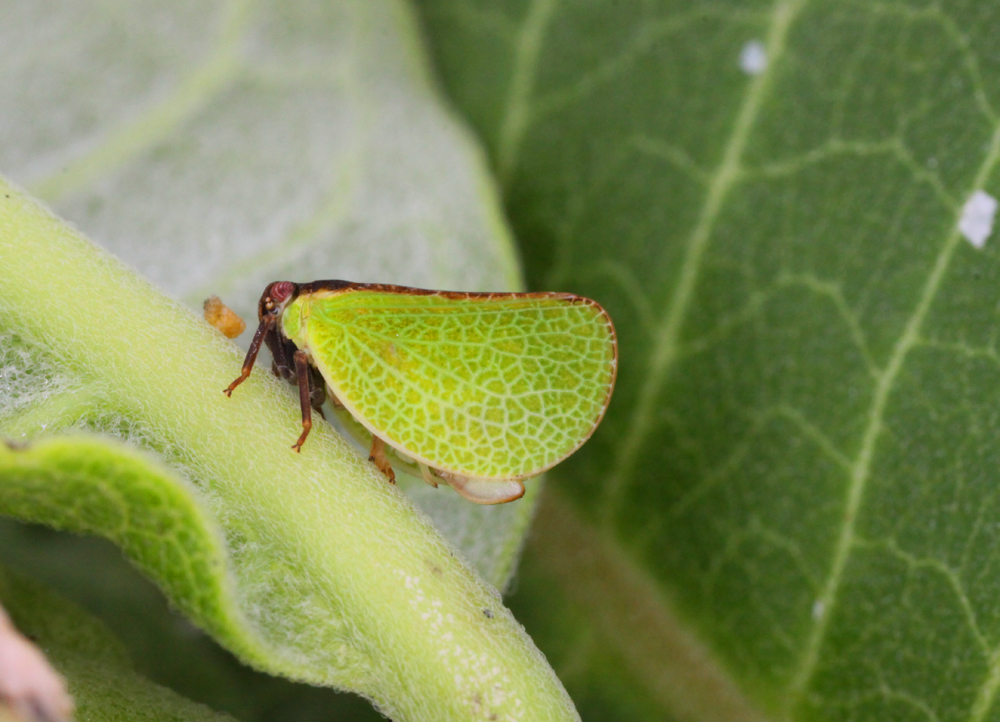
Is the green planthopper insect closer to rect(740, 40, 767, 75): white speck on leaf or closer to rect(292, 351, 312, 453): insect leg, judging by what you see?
rect(292, 351, 312, 453): insect leg

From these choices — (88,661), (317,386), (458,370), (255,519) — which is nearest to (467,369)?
(458,370)

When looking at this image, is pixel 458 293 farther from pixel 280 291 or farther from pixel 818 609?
pixel 818 609

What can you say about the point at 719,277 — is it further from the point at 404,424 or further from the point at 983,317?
the point at 404,424

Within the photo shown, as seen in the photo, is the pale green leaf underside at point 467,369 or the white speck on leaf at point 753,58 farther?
the white speck on leaf at point 753,58

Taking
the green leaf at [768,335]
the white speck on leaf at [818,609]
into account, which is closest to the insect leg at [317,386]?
the green leaf at [768,335]

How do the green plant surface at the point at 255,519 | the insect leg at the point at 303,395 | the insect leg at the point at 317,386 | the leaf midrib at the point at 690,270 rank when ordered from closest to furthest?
the green plant surface at the point at 255,519 < the insect leg at the point at 303,395 < the insect leg at the point at 317,386 < the leaf midrib at the point at 690,270

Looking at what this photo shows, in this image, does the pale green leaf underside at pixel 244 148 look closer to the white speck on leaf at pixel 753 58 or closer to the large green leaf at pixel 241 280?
the large green leaf at pixel 241 280

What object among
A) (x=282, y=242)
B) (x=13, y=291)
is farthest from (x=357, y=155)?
(x=13, y=291)
